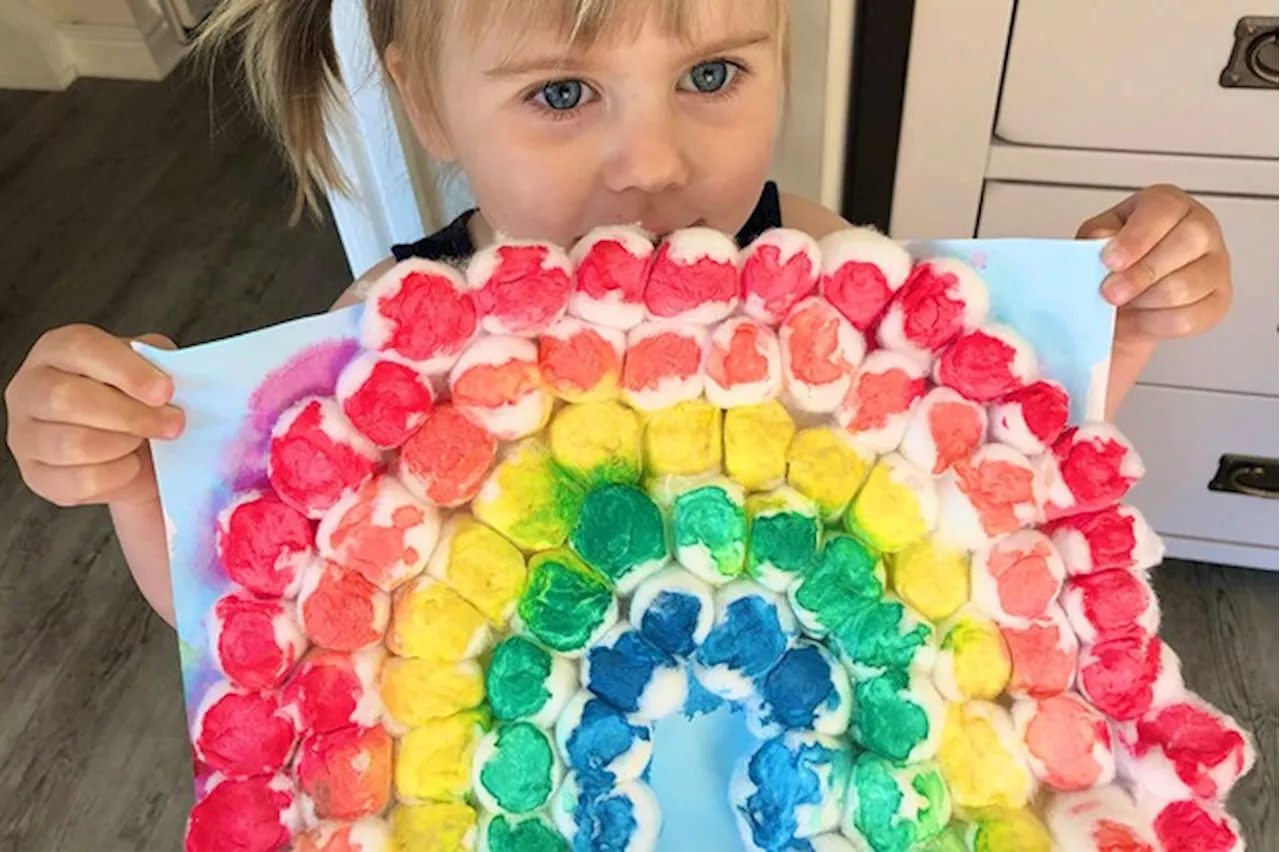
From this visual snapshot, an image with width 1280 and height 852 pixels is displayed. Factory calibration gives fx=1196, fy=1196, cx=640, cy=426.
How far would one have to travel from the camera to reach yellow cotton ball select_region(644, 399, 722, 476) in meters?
0.48

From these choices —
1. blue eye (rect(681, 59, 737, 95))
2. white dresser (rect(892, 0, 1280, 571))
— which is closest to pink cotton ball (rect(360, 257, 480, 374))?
blue eye (rect(681, 59, 737, 95))

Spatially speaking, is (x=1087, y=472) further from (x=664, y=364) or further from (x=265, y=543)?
(x=265, y=543)

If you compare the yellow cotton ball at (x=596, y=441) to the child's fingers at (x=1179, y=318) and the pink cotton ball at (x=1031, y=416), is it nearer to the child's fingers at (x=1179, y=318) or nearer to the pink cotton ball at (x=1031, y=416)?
the pink cotton ball at (x=1031, y=416)

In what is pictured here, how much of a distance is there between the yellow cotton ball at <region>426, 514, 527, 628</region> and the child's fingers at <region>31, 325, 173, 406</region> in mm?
128

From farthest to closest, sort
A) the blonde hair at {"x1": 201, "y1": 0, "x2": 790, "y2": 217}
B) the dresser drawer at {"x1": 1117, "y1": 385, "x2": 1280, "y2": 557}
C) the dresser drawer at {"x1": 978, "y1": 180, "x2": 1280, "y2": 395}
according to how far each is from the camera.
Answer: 1. the dresser drawer at {"x1": 1117, "y1": 385, "x2": 1280, "y2": 557}
2. the dresser drawer at {"x1": 978, "y1": 180, "x2": 1280, "y2": 395}
3. the blonde hair at {"x1": 201, "y1": 0, "x2": 790, "y2": 217}

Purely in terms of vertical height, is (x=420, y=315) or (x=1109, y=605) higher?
(x=420, y=315)

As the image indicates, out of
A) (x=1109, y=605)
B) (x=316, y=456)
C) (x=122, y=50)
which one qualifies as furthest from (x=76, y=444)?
(x=122, y=50)

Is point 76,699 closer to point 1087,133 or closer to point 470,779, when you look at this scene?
point 470,779

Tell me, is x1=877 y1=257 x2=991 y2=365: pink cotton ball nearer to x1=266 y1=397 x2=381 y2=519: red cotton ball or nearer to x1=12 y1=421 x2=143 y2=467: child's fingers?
x1=266 y1=397 x2=381 y2=519: red cotton ball

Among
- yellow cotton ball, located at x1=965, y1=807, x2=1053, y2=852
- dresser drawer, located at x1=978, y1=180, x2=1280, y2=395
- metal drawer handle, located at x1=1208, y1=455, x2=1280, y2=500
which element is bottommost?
metal drawer handle, located at x1=1208, y1=455, x2=1280, y2=500

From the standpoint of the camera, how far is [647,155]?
0.59m

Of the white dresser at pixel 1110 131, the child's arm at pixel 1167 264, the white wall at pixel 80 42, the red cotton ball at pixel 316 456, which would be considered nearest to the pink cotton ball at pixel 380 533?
the red cotton ball at pixel 316 456

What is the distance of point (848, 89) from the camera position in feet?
2.75

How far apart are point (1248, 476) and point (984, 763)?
667 millimetres
